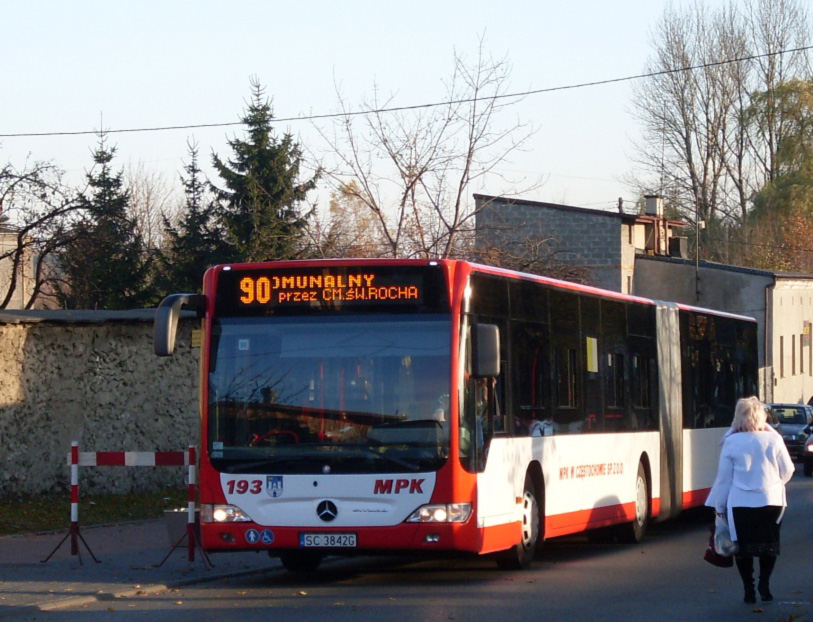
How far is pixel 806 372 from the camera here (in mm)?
60812

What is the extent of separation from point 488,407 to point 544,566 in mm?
2608

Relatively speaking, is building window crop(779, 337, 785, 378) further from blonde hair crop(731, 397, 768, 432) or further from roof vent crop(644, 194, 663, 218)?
blonde hair crop(731, 397, 768, 432)

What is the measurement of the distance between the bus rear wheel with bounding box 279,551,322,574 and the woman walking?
13.8ft

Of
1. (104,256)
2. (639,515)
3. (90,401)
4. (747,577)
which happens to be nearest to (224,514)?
(747,577)

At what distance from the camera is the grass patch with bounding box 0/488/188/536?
17.3m

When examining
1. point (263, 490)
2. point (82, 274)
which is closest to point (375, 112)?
point (82, 274)

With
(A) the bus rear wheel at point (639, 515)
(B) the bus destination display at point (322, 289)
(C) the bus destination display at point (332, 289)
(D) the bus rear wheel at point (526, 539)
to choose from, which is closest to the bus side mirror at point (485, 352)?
(C) the bus destination display at point (332, 289)

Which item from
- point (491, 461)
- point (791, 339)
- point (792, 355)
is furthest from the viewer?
point (792, 355)

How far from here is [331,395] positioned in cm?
1157

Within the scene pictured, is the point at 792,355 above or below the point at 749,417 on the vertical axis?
above

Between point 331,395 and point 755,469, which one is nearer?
point 755,469

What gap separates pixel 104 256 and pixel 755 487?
22700mm

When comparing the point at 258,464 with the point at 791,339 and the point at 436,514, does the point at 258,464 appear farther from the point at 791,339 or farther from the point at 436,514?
the point at 791,339

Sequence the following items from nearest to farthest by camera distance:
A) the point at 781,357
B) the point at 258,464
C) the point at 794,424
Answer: the point at 258,464 < the point at 794,424 < the point at 781,357
